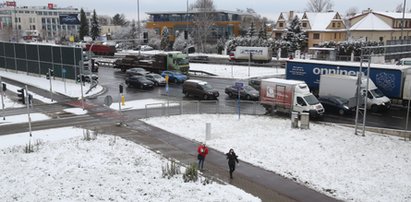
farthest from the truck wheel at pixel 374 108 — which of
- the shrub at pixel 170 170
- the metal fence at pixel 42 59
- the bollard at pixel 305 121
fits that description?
the metal fence at pixel 42 59

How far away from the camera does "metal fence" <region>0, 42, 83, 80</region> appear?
45.5 meters

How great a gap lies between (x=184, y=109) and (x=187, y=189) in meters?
17.3

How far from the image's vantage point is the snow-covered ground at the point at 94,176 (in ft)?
48.4

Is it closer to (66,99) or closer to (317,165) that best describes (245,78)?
(66,99)

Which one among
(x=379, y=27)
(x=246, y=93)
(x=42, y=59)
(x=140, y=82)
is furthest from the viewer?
(x=379, y=27)

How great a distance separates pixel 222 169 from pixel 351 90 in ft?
57.3

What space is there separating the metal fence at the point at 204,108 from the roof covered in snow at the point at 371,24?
58.1 m

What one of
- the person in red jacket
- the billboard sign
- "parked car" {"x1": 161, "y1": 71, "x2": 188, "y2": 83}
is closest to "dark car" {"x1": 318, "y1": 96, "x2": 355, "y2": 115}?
the person in red jacket

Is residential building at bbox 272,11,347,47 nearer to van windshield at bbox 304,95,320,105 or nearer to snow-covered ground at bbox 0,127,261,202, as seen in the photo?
van windshield at bbox 304,95,320,105

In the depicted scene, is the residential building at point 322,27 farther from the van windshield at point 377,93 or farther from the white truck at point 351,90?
the van windshield at point 377,93

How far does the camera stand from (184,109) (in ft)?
107

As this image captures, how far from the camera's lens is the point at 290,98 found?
2961 centimetres

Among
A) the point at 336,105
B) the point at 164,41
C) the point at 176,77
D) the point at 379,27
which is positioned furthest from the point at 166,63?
the point at 379,27

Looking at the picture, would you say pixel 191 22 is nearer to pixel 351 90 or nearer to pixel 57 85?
pixel 57 85
